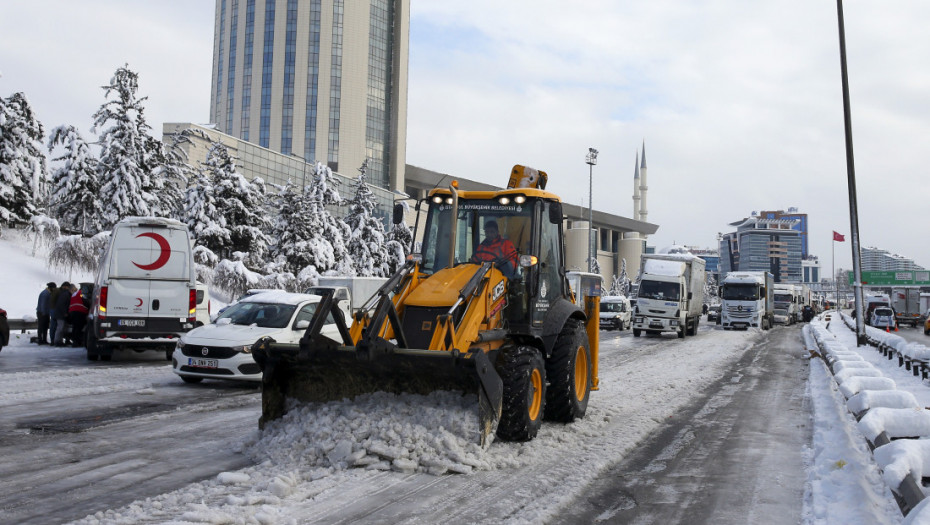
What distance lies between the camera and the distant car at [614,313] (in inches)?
1476

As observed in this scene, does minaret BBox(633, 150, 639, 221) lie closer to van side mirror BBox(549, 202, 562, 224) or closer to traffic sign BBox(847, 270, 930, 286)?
traffic sign BBox(847, 270, 930, 286)

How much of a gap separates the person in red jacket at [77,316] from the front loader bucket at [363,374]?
1372 cm

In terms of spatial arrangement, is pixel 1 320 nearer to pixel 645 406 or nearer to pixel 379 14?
pixel 645 406

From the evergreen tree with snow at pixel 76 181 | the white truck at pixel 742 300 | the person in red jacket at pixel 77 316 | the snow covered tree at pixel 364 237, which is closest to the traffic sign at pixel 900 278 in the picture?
the white truck at pixel 742 300

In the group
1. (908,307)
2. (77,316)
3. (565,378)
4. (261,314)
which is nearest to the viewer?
(565,378)

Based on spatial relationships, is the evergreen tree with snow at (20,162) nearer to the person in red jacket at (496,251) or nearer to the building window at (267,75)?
the person in red jacket at (496,251)

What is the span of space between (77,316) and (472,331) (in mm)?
15720

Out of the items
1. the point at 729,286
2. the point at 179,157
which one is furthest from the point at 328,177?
the point at 729,286

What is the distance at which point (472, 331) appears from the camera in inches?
260

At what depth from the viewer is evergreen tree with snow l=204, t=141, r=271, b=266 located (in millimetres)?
36125

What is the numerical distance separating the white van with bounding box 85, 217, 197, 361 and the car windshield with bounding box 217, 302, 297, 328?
10.9ft

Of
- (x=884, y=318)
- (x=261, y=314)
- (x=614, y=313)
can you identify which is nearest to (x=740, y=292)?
(x=614, y=313)

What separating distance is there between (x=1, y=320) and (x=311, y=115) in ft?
259

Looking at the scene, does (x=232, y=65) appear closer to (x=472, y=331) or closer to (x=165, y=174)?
(x=165, y=174)
